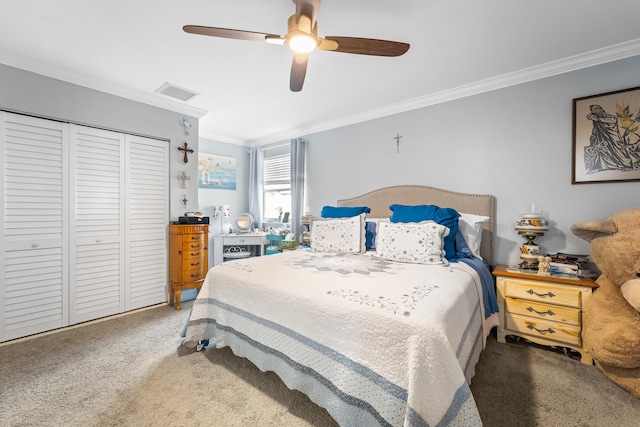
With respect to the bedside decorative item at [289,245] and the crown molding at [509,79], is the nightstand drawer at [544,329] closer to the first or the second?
the crown molding at [509,79]

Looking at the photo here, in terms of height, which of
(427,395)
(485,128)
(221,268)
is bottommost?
(427,395)

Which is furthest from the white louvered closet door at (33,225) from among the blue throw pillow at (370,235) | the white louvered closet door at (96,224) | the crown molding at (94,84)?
the blue throw pillow at (370,235)

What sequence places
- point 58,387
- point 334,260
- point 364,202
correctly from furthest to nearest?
1. point 364,202
2. point 334,260
3. point 58,387

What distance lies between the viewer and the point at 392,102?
326 centimetres

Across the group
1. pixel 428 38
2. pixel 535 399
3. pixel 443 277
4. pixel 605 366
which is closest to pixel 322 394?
pixel 443 277

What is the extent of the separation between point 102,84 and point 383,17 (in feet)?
9.21

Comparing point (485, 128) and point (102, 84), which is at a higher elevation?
point (102, 84)

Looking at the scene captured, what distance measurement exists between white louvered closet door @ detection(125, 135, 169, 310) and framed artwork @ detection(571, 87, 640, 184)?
422cm

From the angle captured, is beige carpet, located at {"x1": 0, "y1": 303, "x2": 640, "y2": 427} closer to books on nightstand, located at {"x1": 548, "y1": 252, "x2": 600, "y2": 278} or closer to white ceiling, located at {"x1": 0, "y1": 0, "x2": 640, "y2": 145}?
books on nightstand, located at {"x1": 548, "y1": 252, "x2": 600, "y2": 278}

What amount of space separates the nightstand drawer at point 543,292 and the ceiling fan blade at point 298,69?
2335 mm

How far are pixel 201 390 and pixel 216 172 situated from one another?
362 cm

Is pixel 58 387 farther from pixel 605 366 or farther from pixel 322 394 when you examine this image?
pixel 605 366

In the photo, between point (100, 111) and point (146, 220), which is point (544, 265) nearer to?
point (146, 220)

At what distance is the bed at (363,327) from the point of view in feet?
3.60
